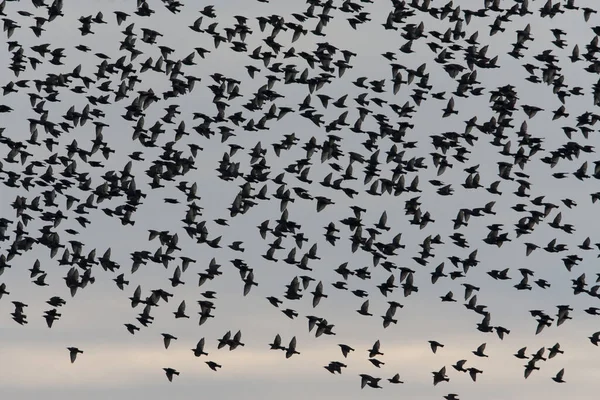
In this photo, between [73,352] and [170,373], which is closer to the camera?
[170,373]

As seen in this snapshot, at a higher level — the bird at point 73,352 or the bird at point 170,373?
the bird at point 73,352

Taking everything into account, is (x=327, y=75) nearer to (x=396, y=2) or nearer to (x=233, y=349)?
(x=396, y=2)

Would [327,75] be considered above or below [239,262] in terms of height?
above

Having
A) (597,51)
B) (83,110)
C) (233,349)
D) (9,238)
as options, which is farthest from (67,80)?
(597,51)

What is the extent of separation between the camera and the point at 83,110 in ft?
362

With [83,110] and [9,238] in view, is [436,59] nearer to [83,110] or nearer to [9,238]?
[83,110]

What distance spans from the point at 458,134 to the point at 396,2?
9.63m

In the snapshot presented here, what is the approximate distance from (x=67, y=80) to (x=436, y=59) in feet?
73.9

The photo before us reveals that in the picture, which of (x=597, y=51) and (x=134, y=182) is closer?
(x=597, y=51)

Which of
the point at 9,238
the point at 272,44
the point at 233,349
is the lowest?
the point at 233,349

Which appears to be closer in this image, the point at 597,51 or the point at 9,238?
the point at 597,51

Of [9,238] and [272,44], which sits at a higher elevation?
[272,44]

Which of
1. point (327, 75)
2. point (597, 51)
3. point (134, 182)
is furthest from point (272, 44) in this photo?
point (597, 51)

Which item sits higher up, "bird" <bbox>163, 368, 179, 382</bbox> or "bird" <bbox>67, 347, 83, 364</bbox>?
"bird" <bbox>67, 347, 83, 364</bbox>
